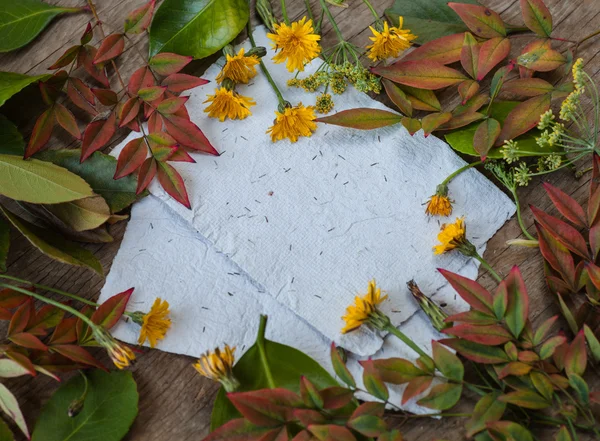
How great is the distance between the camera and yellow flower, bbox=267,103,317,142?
31.4 inches

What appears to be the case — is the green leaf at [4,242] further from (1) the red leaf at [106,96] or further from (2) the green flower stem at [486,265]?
(2) the green flower stem at [486,265]

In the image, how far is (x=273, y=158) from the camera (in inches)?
31.9

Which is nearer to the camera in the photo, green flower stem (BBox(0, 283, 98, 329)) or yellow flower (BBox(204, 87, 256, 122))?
green flower stem (BBox(0, 283, 98, 329))

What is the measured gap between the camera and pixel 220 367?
25.3 inches

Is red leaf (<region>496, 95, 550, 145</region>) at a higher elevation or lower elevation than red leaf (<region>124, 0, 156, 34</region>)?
lower

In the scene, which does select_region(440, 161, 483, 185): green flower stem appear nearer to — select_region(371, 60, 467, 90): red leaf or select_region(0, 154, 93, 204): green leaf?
select_region(371, 60, 467, 90): red leaf

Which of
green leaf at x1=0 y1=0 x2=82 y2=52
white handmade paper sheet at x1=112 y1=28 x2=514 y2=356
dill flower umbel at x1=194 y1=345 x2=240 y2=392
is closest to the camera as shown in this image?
dill flower umbel at x1=194 y1=345 x2=240 y2=392

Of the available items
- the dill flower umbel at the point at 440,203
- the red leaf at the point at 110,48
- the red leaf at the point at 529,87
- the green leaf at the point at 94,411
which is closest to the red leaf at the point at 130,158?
the red leaf at the point at 110,48

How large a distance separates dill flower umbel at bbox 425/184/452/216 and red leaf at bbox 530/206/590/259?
9cm

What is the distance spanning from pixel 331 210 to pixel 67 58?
0.38 m

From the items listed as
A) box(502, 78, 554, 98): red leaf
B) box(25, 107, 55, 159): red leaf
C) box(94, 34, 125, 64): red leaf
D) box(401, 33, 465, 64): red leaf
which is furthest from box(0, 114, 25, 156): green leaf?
box(502, 78, 554, 98): red leaf

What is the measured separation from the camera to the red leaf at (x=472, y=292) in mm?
675

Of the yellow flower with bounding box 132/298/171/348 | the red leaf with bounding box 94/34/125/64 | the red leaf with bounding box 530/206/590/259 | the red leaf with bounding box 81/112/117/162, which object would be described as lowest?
the red leaf with bounding box 530/206/590/259

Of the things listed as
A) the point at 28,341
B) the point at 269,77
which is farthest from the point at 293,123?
the point at 28,341
